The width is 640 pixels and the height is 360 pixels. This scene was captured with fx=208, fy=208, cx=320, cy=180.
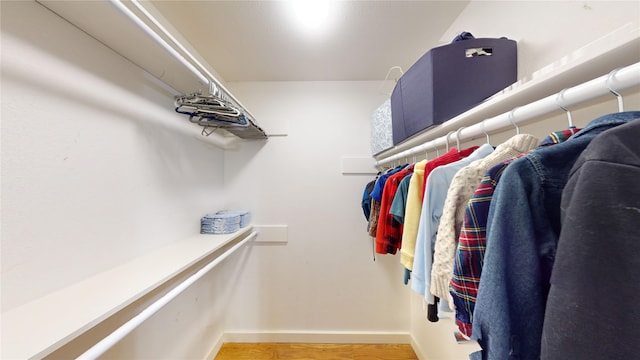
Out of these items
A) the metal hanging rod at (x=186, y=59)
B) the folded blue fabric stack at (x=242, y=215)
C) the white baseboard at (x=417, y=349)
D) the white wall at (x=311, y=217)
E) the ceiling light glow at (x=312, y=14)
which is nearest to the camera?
the metal hanging rod at (x=186, y=59)

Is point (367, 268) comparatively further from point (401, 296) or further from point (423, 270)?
point (423, 270)

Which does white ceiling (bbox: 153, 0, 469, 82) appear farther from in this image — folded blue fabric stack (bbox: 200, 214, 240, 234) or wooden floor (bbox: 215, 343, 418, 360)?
wooden floor (bbox: 215, 343, 418, 360)

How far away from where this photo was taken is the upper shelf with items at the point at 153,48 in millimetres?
625

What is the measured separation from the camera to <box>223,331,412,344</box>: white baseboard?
5.61 feet

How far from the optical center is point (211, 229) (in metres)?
1.39

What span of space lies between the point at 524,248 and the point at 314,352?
1.82 meters

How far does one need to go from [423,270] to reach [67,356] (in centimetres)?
113

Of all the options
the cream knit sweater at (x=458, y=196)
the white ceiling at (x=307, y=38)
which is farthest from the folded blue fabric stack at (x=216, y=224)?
the cream knit sweater at (x=458, y=196)

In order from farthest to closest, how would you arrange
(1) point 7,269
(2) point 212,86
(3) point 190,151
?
(3) point 190,151
(2) point 212,86
(1) point 7,269

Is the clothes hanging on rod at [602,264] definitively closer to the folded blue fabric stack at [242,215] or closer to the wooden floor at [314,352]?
the folded blue fabric stack at [242,215]

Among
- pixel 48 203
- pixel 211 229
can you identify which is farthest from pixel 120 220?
pixel 211 229

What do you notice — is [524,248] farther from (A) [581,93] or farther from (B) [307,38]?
(B) [307,38]

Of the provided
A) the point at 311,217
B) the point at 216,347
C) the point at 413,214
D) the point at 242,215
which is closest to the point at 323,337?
the point at 216,347

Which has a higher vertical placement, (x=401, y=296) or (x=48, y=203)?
(x=48, y=203)
